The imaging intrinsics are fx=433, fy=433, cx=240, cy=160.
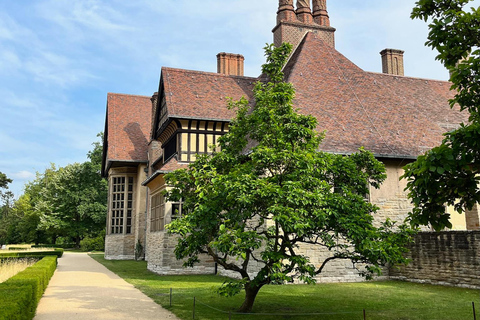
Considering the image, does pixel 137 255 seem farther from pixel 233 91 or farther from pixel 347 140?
pixel 347 140

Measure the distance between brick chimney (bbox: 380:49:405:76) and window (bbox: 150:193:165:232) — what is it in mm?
17072

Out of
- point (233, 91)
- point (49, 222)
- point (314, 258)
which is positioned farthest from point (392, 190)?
point (49, 222)

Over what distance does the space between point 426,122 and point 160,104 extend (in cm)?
1389

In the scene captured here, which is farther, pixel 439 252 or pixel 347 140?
pixel 347 140

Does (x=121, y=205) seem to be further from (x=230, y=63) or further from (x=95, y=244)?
(x=95, y=244)

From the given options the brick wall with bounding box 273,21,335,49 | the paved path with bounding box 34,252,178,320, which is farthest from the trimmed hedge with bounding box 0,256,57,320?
the brick wall with bounding box 273,21,335,49

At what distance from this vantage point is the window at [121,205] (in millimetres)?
33594

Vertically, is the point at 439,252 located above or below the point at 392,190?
below

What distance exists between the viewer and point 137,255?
3155 cm

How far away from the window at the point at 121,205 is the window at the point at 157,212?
10260 millimetres

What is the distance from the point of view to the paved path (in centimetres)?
1012

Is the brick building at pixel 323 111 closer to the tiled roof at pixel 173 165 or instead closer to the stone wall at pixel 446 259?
the tiled roof at pixel 173 165

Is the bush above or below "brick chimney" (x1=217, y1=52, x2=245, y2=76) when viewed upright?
below

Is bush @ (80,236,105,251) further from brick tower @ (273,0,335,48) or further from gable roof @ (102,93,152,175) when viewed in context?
brick tower @ (273,0,335,48)
